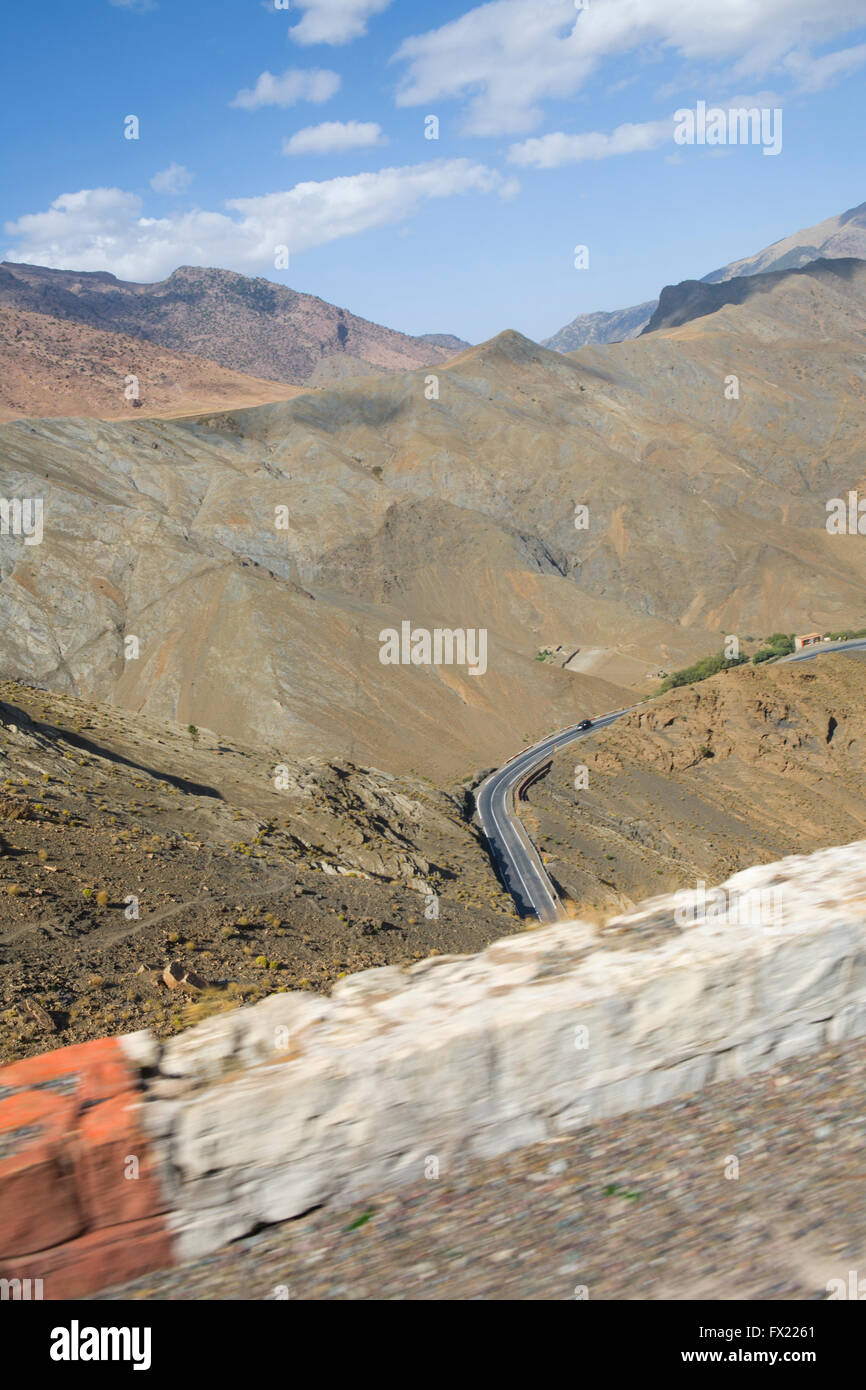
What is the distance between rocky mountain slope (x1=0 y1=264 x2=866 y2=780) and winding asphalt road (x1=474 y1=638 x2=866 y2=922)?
3.32m

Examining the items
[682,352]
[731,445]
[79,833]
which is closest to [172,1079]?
[79,833]

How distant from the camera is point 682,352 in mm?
133625

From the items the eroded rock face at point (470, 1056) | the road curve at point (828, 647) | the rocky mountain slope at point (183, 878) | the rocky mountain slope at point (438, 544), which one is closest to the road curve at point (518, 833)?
the rocky mountain slope at point (183, 878)

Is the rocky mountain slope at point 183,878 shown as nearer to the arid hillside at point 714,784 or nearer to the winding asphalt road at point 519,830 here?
the winding asphalt road at point 519,830

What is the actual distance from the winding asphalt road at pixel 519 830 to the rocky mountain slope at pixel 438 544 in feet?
10.9

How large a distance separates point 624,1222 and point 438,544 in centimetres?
7671

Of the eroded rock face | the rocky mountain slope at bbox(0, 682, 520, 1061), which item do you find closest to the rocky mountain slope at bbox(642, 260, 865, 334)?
→ the rocky mountain slope at bbox(0, 682, 520, 1061)

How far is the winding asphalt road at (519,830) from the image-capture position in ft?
102

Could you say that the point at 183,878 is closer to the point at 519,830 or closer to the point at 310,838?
the point at 310,838

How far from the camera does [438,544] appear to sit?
79.4m

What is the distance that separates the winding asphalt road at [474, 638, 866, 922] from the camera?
102 ft

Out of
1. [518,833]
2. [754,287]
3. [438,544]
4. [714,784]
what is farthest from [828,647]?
[754,287]

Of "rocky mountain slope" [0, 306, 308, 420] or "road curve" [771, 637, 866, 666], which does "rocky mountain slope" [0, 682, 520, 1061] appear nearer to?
"road curve" [771, 637, 866, 666]

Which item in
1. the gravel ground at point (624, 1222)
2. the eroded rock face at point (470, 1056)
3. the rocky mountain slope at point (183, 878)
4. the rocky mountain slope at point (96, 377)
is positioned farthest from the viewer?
the rocky mountain slope at point (96, 377)
